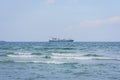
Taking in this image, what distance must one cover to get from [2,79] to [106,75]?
22.3ft

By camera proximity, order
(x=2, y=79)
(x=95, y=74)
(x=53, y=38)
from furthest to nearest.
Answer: (x=53, y=38), (x=95, y=74), (x=2, y=79)

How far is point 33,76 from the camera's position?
19812 mm

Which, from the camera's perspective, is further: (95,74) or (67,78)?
(95,74)

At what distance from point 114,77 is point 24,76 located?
565 cm

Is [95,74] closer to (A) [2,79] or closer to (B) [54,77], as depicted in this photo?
(B) [54,77]

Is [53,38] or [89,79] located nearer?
[89,79]

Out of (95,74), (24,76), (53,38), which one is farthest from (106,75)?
(53,38)

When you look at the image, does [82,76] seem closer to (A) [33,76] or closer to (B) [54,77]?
(B) [54,77]

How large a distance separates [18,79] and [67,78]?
117 inches

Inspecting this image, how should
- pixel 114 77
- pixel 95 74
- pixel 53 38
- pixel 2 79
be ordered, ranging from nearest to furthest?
pixel 2 79, pixel 114 77, pixel 95 74, pixel 53 38

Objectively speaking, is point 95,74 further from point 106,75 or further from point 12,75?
point 12,75

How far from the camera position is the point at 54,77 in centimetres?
1955

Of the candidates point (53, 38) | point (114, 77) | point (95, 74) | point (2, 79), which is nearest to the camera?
point (2, 79)

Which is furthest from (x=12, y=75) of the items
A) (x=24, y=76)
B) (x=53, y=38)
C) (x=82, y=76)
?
(x=53, y=38)
